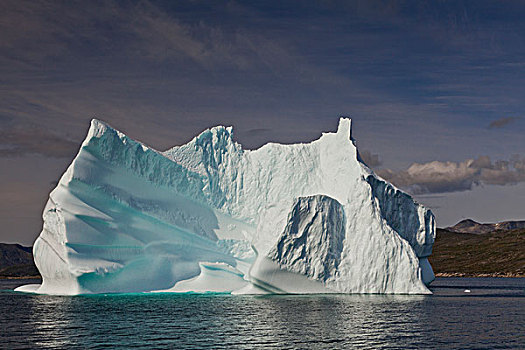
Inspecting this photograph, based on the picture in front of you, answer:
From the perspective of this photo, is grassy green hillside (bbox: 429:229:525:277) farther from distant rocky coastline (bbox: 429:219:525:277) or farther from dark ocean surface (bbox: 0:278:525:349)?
dark ocean surface (bbox: 0:278:525:349)

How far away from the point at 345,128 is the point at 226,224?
42.9 ft

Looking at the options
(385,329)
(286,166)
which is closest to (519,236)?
(286,166)

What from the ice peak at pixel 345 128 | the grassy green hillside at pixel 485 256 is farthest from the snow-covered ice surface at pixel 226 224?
the grassy green hillside at pixel 485 256

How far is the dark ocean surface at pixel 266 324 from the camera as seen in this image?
22.3 meters

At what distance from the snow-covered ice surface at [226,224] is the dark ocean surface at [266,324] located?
251 cm

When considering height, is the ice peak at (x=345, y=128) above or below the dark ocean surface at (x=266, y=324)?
above

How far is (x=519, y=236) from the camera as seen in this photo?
159000 mm

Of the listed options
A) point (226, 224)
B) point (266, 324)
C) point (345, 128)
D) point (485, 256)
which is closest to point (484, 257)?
point (485, 256)

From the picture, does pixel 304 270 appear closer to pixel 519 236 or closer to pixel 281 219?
pixel 281 219

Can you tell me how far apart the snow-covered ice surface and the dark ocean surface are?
2507 mm

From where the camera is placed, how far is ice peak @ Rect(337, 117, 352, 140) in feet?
161

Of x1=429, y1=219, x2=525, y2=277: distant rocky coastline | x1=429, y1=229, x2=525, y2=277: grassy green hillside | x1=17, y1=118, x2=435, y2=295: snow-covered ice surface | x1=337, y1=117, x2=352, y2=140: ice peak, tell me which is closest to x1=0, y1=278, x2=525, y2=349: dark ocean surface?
x1=17, y1=118, x2=435, y2=295: snow-covered ice surface

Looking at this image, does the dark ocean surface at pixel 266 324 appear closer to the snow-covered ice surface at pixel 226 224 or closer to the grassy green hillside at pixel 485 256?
the snow-covered ice surface at pixel 226 224

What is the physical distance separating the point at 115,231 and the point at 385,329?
78.2 feet
